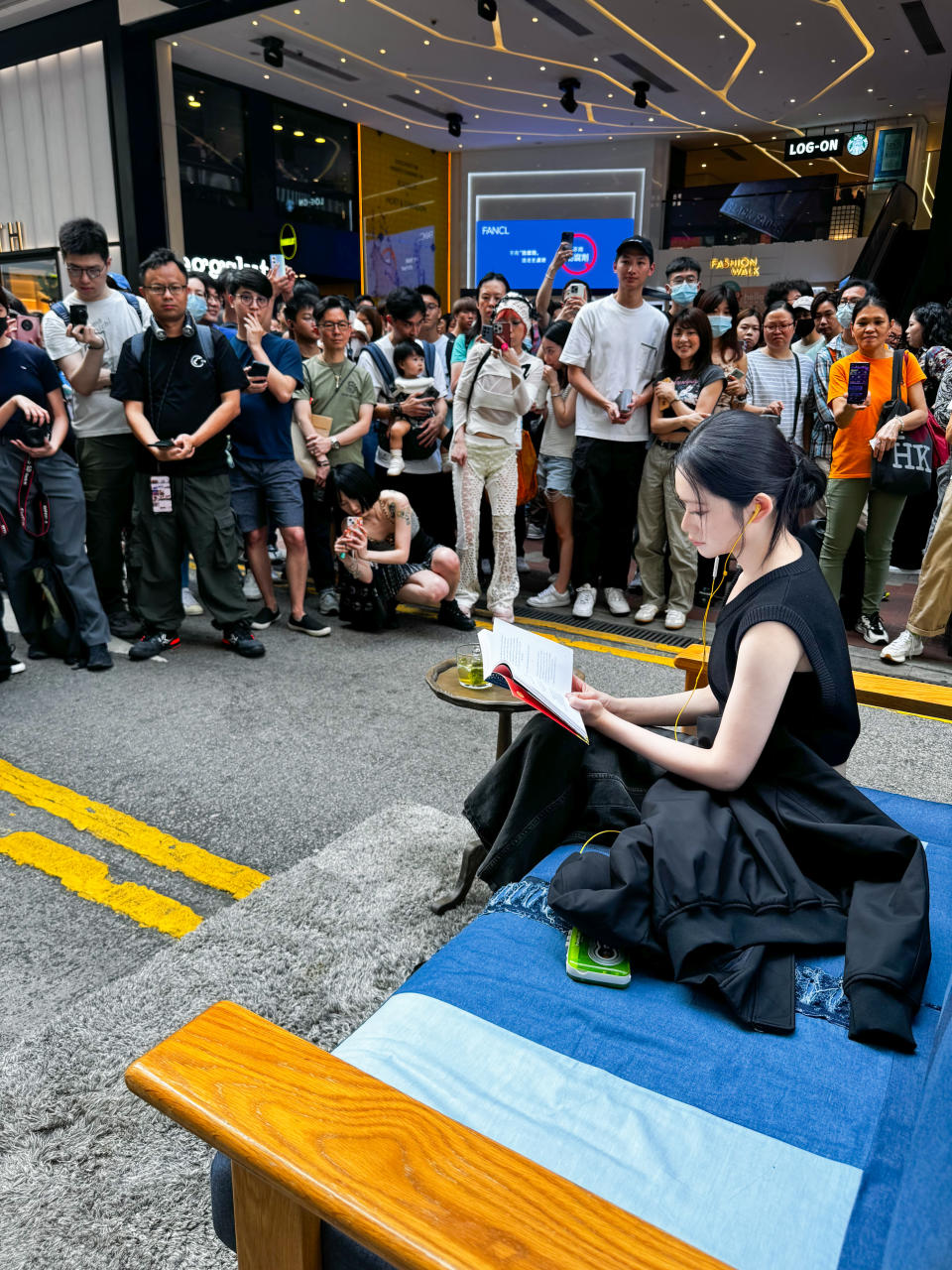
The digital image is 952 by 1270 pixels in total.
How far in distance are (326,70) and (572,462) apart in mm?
9971

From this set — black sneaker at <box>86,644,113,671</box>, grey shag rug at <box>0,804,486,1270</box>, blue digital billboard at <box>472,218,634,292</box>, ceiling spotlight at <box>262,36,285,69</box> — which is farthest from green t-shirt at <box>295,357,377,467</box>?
blue digital billboard at <box>472,218,634,292</box>

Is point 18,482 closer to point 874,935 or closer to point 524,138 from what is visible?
point 874,935

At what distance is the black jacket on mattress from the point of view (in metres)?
1.45

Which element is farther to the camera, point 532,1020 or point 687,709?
point 687,709

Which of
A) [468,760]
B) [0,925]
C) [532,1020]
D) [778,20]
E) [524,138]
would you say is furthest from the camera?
[524,138]

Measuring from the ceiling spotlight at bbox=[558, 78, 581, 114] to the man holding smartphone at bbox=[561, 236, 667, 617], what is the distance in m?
8.90

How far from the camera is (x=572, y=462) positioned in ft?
18.0

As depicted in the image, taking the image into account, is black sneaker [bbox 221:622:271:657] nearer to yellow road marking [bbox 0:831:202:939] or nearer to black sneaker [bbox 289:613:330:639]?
black sneaker [bbox 289:613:330:639]

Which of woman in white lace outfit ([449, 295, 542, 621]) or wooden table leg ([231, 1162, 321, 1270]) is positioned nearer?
wooden table leg ([231, 1162, 321, 1270])

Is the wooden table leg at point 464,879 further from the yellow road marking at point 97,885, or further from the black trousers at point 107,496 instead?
the black trousers at point 107,496

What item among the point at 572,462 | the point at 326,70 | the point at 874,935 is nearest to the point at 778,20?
the point at 326,70

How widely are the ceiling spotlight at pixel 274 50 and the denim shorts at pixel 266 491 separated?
8.90 m

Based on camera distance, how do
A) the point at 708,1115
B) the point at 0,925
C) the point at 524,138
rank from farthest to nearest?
the point at 524,138, the point at 0,925, the point at 708,1115

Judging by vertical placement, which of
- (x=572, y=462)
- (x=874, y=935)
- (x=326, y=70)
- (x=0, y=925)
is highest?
(x=326, y=70)
